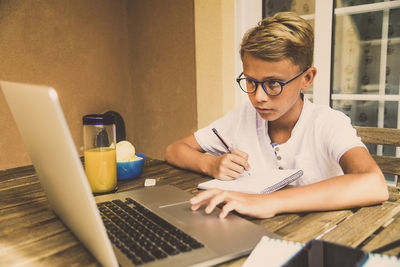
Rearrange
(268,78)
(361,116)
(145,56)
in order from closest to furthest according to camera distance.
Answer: (268,78) → (361,116) → (145,56)

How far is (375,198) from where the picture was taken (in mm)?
847

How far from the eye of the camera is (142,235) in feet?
2.16

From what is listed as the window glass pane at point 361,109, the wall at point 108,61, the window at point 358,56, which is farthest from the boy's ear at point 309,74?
the wall at point 108,61

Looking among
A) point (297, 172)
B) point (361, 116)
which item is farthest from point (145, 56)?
point (297, 172)

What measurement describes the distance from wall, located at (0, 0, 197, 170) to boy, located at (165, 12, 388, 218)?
144 cm

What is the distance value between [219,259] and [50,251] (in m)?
0.32

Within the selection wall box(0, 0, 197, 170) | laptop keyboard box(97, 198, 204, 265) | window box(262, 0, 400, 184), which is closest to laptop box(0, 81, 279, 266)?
laptop keyboard box(97, 198, 204, 265)

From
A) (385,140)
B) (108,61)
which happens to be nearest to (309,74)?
(385,140)

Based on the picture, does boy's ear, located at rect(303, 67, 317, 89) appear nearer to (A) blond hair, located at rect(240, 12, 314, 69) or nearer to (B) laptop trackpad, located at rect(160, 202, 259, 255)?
(A) blond hair, located at rect(240, 12, 314, 69)

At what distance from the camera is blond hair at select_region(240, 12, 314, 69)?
116cm

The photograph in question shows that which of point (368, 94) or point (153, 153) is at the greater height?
point (368, 94)

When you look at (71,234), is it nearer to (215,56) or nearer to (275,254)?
(275,254)

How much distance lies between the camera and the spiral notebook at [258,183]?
954 millimetres

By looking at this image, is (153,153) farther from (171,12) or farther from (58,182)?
(58,182)
